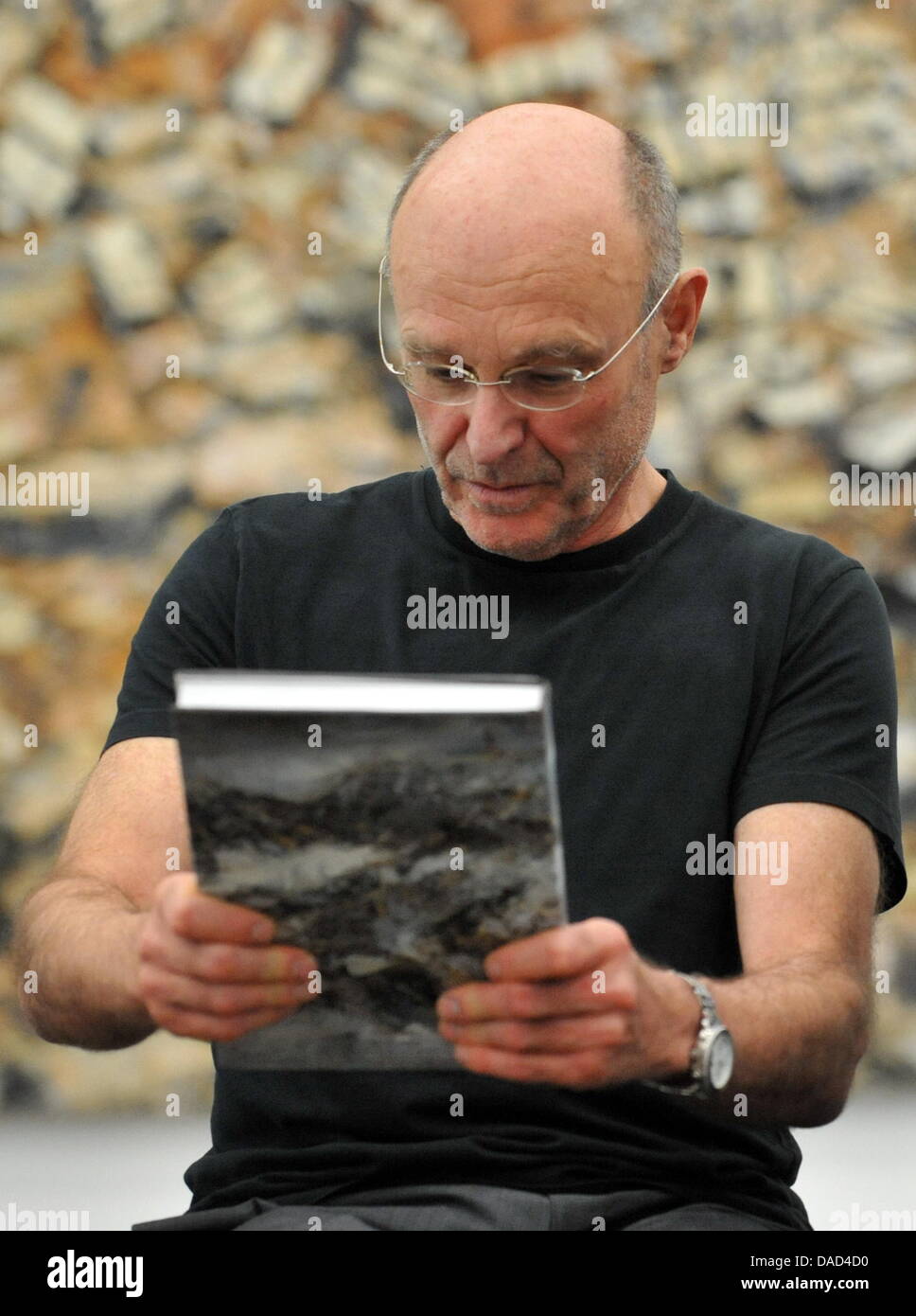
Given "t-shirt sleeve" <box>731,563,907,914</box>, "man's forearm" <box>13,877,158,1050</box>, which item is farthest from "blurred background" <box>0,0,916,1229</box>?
"man's forearm" <box>13,877,158,1050</box>

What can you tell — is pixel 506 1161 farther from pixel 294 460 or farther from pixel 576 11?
pixel 576 11

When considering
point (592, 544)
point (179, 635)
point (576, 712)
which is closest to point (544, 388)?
point (592, 544)

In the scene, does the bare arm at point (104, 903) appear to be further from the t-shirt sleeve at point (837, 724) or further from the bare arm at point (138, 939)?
the t-shirt sleeve at point (837, 724)

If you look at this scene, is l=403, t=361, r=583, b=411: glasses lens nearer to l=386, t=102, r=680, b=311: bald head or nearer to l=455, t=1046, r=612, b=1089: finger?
l=386, t=102, r=680, b=311: bald head

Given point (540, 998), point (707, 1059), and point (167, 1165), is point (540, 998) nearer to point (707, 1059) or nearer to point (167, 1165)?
point (707, 1059)

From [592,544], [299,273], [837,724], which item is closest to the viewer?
[837,724]

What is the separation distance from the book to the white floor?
3.72 ft

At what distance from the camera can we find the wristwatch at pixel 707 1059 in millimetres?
1067

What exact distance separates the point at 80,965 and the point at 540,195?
68cm

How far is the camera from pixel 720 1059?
3.53 ft

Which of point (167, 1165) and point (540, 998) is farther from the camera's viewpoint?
point (167, 1165)

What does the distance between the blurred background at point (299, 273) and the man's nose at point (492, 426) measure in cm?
121

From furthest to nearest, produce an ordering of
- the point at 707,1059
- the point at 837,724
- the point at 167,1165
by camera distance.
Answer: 1. the point at 167,1165
2. the point at 837,724
3. the point at 707,1059

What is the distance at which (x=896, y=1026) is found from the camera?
2.48 m
